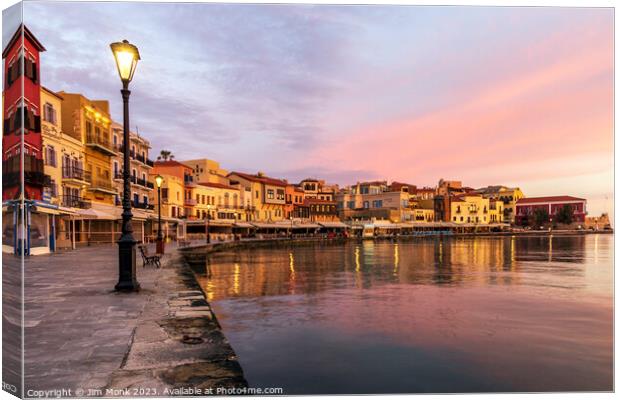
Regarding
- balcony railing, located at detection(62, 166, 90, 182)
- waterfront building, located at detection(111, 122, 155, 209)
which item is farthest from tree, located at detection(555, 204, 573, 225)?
waterfront building, located at detection(111, 122, 155, 209)

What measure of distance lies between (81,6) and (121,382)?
14.3 ft

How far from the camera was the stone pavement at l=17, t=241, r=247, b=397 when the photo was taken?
13.9 ft

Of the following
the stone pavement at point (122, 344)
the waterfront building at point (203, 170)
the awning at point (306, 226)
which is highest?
the waterfront building at point (203, 170)

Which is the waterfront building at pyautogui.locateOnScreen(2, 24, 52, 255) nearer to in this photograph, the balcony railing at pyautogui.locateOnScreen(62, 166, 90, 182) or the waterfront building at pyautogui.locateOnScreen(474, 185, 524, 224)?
the balcony railing at pyautogui.locateOnScreen(62, 166, 90, 182)

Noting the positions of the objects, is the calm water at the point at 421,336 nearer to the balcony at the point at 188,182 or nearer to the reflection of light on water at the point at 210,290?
the reflection of light on water at the point at 210,290

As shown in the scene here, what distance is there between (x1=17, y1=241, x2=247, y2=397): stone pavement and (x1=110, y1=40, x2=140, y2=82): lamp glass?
3.50m

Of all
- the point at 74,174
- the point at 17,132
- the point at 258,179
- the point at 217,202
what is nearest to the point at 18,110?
the point at 17,132

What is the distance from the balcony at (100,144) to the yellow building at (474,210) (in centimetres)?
8973

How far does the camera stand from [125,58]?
7.52 m

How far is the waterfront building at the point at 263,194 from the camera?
76.2 m

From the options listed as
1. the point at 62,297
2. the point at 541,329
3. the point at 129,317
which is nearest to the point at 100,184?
the point at 62,297

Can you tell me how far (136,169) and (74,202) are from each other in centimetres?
1960

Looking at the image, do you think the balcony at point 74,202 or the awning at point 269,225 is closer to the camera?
the balcony at point 74,202

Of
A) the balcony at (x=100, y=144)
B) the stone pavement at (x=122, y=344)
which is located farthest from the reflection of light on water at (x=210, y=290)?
the balcony at (x=100, y=144)
